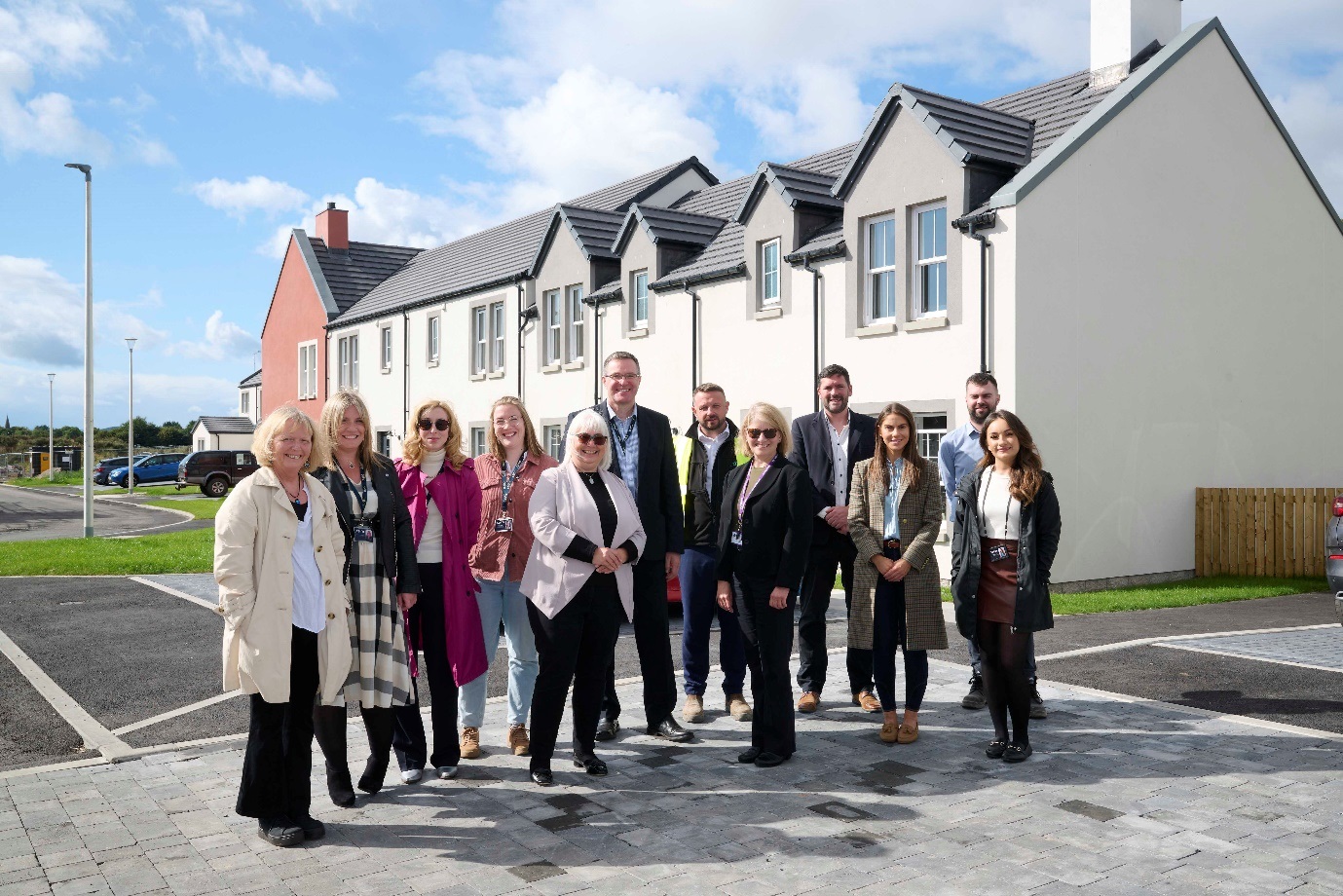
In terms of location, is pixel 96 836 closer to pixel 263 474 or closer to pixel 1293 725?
pixel 263 474

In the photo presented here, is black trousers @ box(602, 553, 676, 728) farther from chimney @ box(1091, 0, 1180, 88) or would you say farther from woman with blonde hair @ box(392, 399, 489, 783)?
chimney @ box(1091, 0, 1180, 88)

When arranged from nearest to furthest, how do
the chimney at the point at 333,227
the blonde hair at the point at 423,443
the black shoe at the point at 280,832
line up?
1. the black shoe at the point at 280,832
2. the blonde hair at the point at 423,443
3. the chimney at the point at 333,227

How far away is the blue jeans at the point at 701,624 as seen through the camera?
725 cm

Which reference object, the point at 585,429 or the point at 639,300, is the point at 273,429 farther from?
the point at 639,300

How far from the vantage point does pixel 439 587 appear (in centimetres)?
607

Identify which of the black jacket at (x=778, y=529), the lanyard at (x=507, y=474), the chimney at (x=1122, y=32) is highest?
the chimney at (x=1122, y=32)

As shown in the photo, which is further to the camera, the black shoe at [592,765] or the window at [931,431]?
the window at [931,431]

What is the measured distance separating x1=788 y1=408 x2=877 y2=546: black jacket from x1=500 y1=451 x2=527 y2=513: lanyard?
180 cm

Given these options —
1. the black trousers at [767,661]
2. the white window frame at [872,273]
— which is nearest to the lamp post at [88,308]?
the white window frame at [872,273]

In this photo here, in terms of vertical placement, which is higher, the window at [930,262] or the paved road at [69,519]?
the window at [930,262]

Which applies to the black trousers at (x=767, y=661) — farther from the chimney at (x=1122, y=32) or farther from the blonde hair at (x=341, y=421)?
the chimney at (x=1122, y=32)

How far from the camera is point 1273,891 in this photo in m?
4.31

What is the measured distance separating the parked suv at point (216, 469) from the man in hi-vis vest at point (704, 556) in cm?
4019

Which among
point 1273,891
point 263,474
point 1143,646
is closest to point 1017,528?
point 1273,891
